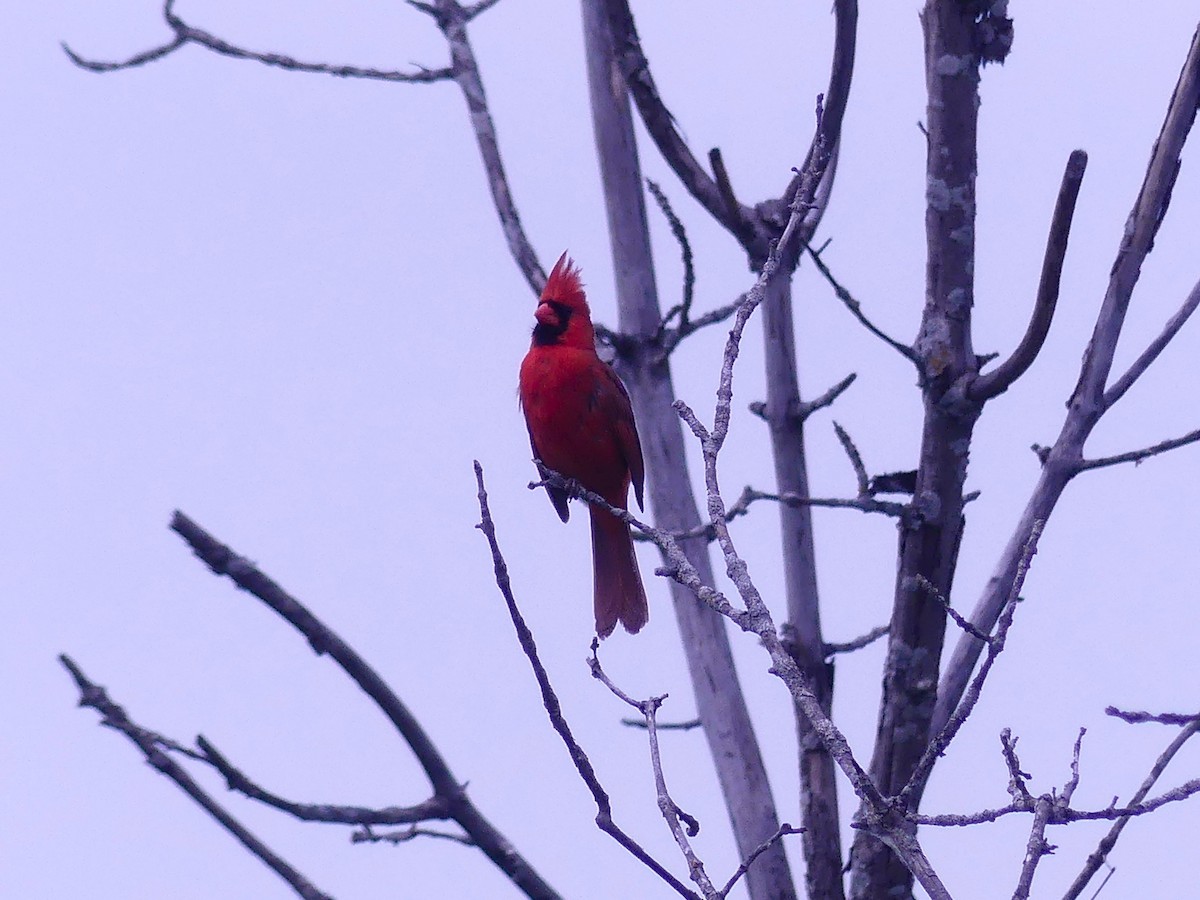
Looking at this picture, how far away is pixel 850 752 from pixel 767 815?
196 cm

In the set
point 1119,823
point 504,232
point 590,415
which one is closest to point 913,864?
point 1119,823

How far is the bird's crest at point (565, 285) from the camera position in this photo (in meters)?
5.29

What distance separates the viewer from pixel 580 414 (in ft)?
16.7

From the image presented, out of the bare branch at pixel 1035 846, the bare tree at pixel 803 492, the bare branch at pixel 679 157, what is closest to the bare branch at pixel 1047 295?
the bare tree at pixel 803 492

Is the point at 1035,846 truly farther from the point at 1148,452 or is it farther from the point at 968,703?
the point at 1148,452

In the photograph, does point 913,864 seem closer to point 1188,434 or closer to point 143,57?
point 1188,434

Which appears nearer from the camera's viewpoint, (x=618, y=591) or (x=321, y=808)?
(x=321, y=808)

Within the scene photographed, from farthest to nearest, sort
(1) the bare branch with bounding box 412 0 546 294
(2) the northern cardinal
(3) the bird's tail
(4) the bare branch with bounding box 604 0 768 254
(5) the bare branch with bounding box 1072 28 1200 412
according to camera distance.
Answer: (2) the northern cardinal, (3) the bird's tail, (1) the bare branch with bounding box 412 0 546 294, (4) the bare branch with bounding box 604 0 768 254, (5) the bare branch with bounding box 1072 28 1200 412

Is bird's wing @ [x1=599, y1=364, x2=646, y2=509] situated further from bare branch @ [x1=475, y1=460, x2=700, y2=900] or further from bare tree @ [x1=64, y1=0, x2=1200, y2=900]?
bare branch @ [x1=475, y1=460, x2=700, y2=900]

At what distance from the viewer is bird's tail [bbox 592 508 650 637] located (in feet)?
15.8

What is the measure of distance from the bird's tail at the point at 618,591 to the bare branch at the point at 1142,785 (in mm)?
2576

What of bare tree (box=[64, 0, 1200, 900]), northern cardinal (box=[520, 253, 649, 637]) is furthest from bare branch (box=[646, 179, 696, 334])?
northern cardinal (box=[520, 253, 649, 637])

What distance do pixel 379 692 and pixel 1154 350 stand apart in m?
1.67

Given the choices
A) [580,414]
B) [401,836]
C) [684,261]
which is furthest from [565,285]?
[401,836]
